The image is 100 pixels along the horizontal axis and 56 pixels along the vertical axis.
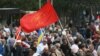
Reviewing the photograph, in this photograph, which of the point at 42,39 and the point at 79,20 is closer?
the point at 42,39

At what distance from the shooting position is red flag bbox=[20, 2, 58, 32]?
20328 mm

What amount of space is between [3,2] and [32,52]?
34.8 m

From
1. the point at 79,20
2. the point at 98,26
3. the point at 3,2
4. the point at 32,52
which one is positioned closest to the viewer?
the point at 32,52

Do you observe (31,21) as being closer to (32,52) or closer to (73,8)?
(32,52)

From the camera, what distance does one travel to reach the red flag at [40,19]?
2033 cm

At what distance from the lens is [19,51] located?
20984mm

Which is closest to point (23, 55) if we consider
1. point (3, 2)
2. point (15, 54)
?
point (15, 54)

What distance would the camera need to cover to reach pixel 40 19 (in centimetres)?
2070

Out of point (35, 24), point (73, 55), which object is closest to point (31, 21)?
point (35, 24)

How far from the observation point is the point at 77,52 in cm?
2055

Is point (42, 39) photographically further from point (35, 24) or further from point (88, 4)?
point (88, 4)

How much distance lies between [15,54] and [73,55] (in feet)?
8.54

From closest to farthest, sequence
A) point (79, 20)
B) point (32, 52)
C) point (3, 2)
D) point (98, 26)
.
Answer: point (32, 52) → point (98, 26) → point (79, 20) → point (3, 2)

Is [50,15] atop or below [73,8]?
atop
